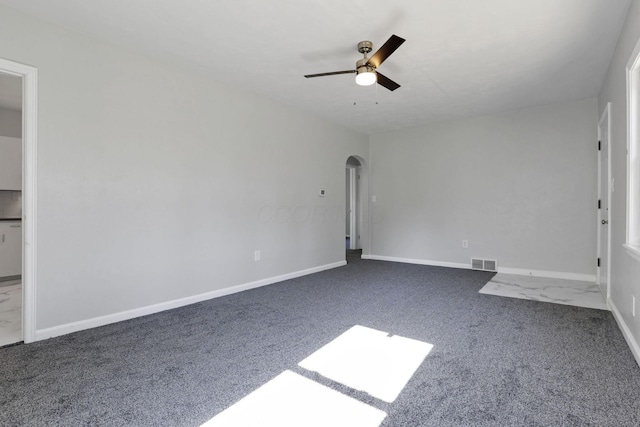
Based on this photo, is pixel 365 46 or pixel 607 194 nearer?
pixel 365 46

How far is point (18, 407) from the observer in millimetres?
1605

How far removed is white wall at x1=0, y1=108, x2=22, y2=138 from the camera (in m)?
4.48

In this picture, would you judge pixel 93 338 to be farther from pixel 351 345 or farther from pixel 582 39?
pixel 582 39

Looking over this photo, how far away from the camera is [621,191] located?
271 centimetres

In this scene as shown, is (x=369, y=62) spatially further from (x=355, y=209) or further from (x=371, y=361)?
(x=355, y=209)

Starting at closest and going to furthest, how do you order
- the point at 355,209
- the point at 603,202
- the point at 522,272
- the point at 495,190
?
the point at 603,202, the point at 522,272, the point at 495,190, the point at 355,209

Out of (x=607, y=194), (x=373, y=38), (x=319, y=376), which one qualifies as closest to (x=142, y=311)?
(x=319, y=376)

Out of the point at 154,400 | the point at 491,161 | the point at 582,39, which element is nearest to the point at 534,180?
the point at 491,161

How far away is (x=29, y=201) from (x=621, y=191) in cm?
492

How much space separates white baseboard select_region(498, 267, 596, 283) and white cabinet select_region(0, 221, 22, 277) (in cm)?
715

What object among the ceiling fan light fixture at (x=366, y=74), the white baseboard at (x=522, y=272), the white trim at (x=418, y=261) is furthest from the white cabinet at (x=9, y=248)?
the white baseboard at (x=522, y=272)

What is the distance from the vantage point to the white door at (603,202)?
11.5ft

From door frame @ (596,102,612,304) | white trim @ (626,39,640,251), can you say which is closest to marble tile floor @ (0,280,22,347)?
white trim @ (626,39,640,251)

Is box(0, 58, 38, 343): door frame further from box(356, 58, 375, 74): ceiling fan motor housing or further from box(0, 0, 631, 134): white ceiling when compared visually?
box(356, 58, 375, 74): ceiling fan motor housing
